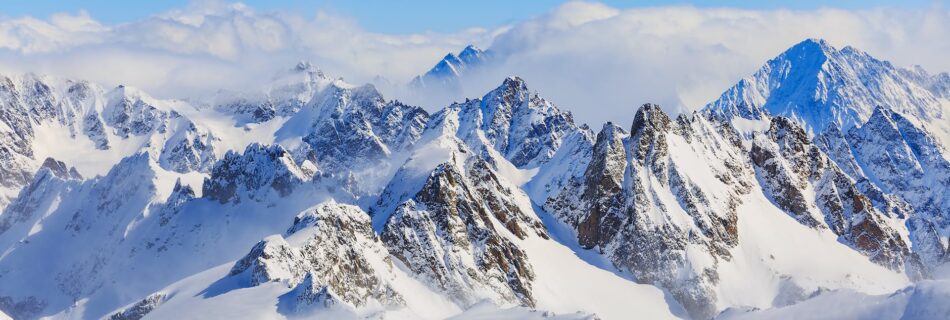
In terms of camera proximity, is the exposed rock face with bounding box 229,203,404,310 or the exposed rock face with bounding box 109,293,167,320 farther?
the exposed rock face with bounding box 109,293,167,320

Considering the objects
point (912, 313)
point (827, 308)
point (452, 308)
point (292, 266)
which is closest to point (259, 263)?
point (292, 266)

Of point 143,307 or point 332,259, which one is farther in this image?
point 143,307

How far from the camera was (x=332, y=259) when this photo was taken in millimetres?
174250

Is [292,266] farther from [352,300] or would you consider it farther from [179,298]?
[179,298]

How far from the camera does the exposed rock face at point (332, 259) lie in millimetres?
170125

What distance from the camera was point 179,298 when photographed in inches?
7180

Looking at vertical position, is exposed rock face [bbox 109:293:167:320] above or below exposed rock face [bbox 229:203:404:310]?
below

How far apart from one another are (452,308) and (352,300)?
23362mm

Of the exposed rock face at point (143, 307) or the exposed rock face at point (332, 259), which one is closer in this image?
the exposed rock face at point (332, 259)

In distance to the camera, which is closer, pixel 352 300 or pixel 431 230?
pixel 352 300

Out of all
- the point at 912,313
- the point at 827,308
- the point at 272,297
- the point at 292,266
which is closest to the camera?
the point at 912,313

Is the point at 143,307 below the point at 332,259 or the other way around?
below

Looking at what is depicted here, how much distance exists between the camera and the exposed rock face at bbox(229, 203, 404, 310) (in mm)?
170125

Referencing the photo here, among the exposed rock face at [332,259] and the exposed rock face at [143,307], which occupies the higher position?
the exposed rock face at [332,259]
